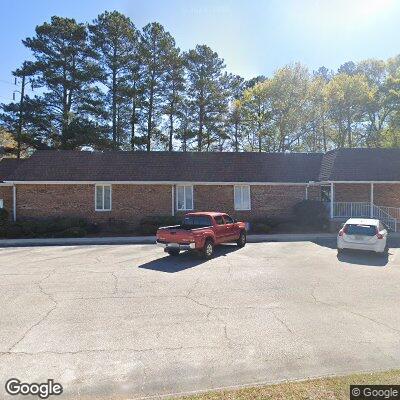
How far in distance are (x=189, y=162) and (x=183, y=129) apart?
1601 centimetres

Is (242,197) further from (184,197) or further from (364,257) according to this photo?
(364,257)

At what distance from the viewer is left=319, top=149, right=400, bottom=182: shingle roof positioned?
23.1 metres

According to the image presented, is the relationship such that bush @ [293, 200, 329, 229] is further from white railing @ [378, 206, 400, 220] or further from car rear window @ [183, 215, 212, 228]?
car rear window @ [183, 215, 212, 228]

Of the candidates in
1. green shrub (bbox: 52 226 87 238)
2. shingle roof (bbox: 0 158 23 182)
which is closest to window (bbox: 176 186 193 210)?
green shrub (bbox: 52 226 87 238)

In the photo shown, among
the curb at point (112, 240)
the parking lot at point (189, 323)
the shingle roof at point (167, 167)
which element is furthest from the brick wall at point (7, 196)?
the parking lot at point (189, 323)

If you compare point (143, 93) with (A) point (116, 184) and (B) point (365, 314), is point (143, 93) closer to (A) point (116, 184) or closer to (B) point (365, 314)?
(A) point (116, 184)

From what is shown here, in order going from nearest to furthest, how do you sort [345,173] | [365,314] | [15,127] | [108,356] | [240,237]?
1. [108,356]
2. [365,314]
3. [240,237]
4. [345,173]
5. [15,127]

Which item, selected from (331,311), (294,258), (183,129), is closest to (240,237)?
(294,258)

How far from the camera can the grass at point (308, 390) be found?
4328 mm

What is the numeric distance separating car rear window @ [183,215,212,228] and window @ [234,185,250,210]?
960cm

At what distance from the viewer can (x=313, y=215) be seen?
22750 mm

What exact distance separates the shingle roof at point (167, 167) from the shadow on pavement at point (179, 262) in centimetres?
966

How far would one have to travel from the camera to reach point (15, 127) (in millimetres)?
37812

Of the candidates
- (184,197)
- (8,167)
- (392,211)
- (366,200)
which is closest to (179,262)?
(184,197)
